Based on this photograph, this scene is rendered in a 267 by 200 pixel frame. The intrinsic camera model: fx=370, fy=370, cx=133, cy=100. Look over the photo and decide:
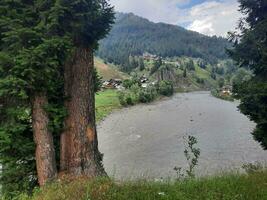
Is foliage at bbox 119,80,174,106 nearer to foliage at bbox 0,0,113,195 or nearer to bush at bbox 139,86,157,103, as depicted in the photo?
bush at bbox 139,86,157,103

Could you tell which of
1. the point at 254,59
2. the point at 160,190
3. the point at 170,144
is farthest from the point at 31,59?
the point at 170,144

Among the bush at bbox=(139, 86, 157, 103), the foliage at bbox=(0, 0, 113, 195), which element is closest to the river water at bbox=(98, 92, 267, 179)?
the foliage at bbox=(0, 0, 113, 195)

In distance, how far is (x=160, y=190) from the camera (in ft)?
30.7

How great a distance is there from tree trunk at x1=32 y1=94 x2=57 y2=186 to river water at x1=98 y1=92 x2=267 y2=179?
9.79 m

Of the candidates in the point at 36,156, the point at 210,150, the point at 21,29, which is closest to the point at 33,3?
the point at 21,29

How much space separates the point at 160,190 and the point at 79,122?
3.45 metres

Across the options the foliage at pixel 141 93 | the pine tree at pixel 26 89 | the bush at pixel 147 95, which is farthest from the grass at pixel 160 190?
the bush at pixel 147 95

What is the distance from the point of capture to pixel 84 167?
11.4 m

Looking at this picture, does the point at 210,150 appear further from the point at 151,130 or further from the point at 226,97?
the point at 226,97

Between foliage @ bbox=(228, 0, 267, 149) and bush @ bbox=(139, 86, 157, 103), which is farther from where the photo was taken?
bush @ bbox=(139, 86, 157, 103)

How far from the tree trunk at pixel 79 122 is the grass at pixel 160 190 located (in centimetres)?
134

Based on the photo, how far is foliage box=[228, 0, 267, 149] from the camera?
1548 centimetres

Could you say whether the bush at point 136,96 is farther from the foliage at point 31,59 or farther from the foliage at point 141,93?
the foliage at point 31,59

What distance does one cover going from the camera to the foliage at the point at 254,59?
610 inches
